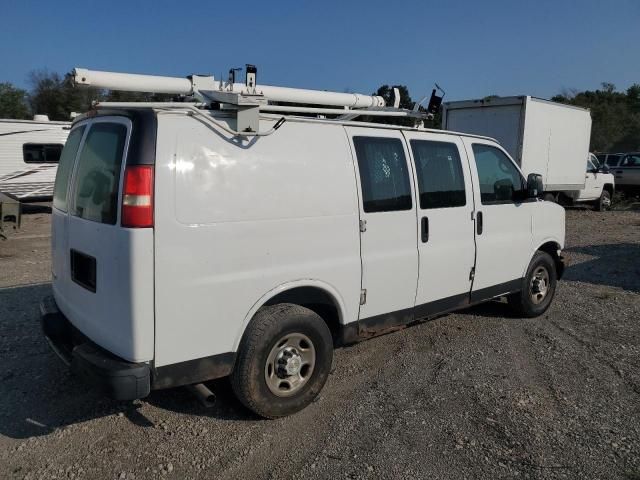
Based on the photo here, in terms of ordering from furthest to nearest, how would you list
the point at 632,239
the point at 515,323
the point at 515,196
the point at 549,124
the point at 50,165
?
1. the point at 50,165
2. the point at 549,124
3. the point at 632,239
4. the point at 515,323
5. the point at 515,196

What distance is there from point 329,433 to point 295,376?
0.45 meters

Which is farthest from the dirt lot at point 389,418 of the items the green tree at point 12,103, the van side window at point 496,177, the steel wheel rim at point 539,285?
the green tree at point 12,103

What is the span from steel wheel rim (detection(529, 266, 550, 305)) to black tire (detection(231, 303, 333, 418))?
3.23 metres

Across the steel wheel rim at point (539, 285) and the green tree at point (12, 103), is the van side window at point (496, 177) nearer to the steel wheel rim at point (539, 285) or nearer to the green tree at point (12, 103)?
the steel wheel rim at point (539, 285)

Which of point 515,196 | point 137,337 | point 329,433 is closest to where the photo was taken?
point 137,337

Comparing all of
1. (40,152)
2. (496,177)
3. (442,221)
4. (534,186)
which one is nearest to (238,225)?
(442,221)

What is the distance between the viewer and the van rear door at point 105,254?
309 cm

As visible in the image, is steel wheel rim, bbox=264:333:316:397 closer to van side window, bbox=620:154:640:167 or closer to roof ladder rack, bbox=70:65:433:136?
roof ladder rack, bbox=70:65:433:136

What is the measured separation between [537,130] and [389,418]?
12.9 metres

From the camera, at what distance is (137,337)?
3121mm

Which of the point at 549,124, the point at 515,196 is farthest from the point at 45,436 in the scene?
the point at 549,124

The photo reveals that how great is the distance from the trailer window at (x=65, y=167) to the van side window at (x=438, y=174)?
2664 mm

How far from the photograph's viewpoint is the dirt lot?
11.0ft

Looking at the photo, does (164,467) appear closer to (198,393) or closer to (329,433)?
(198,393)
